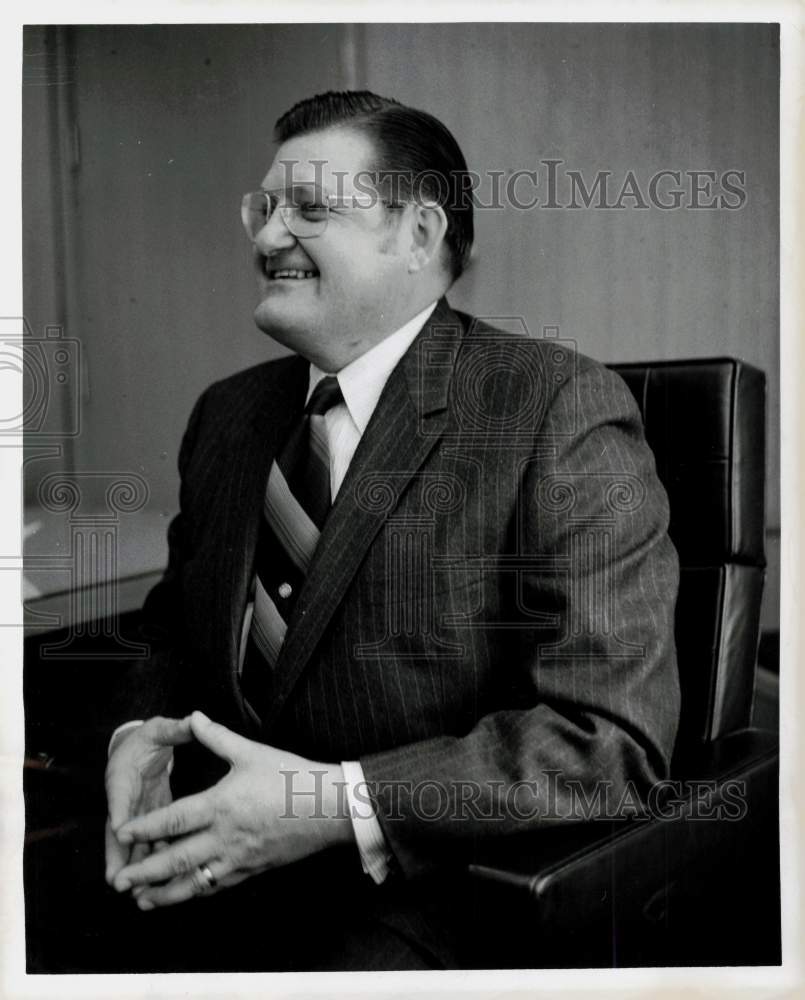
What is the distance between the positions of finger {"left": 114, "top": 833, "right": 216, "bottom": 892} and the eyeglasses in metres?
0.70

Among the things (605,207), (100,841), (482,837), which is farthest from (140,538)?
(605,207)

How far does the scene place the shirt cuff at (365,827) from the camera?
1064 mm

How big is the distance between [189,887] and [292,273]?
716 millimetres

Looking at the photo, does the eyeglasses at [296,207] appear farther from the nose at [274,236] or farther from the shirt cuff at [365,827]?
the shirt cuff at [365,827]

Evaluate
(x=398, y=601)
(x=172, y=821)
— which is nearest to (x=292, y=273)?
(x=398, y=601)

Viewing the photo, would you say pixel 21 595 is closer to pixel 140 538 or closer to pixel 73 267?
pixel 140 538

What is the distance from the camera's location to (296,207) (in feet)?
3.64

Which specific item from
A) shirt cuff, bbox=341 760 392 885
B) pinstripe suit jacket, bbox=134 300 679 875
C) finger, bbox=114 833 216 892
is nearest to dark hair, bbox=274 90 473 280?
pinstripe suit jacket, bbox=134 300 679 875

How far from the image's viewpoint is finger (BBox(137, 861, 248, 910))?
3.60 ft

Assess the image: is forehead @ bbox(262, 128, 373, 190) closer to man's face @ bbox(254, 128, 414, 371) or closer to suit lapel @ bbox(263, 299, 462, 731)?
man's face @ bbox(254, 128, 414, 371)

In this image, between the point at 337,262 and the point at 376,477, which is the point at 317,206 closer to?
the point at 337,262

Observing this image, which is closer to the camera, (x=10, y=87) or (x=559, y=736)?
(x=559, y=736)

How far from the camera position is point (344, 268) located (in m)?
Result: 1.10

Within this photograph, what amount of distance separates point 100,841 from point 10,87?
93 cm
